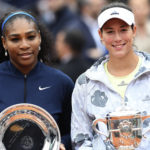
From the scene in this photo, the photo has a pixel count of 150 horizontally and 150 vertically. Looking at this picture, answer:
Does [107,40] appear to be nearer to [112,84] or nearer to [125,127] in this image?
[112,84]

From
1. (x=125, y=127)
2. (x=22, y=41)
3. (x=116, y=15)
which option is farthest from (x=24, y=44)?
(x=125, y=127)

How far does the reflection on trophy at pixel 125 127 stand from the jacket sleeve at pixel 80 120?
310 millimetres

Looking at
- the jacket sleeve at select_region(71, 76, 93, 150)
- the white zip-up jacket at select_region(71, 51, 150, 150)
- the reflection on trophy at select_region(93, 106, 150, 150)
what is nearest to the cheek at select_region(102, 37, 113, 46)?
the white zip-up jacket at select_region(71, 51, 150, 150)

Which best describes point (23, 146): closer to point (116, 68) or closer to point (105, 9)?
point (116, 68)

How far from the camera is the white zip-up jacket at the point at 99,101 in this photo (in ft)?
12.8

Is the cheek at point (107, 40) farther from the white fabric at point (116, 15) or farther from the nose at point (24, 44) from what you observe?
the nose at point (24, 44)

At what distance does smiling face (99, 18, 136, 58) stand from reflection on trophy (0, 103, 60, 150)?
0.77 meters

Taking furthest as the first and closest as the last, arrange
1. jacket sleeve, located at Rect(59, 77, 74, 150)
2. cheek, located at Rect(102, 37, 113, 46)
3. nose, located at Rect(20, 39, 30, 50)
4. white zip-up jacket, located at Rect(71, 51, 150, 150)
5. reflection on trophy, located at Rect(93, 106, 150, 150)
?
1. jacket sleeve, located at Rect(59, 77, 74, 150)
2. nose, located at Rect(20, 39, 30, 50)
3. cheek, located at Rect(102, 37, 113, 46)
4. white zip-up jacket, located at Rect(71, 51, 150, 150)
5. reflection on trophy, located at Rect(93, 106, 150, 150)

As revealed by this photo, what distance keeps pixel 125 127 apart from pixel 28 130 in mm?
800

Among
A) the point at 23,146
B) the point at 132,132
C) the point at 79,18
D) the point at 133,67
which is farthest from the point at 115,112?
the point at 79,18

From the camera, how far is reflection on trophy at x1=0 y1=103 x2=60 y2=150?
3945 millimetres

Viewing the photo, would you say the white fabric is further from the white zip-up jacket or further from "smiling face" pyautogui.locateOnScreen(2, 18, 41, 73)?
"smiling face" pyautogui.locateOnScreen(2, 18, 41, 73)

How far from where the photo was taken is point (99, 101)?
4008 millimetres

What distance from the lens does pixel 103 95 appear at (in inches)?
158
